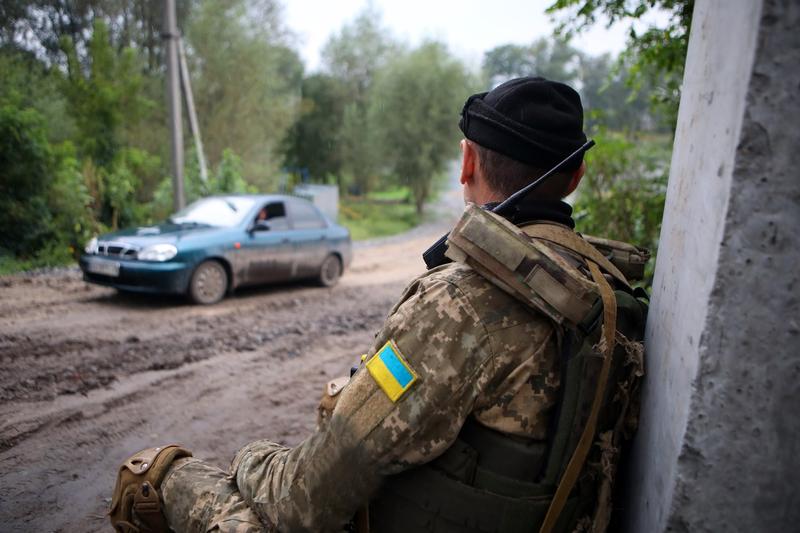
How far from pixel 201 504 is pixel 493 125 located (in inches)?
60.9

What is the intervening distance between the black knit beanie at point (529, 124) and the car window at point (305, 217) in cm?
724

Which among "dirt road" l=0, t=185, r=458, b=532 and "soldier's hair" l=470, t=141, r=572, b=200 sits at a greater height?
"soldier's hair" l=470, t=141, r=572, b=200

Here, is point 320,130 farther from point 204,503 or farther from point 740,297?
point 740,297

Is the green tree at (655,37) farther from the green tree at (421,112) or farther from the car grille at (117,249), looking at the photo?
the green tree at (421,112)

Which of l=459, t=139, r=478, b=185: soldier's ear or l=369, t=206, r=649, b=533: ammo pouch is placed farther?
l=459, t=139, r=478, b=185: soldier's ear

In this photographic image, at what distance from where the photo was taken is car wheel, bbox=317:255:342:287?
9266mm

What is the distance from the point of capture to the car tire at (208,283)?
23.8 ft

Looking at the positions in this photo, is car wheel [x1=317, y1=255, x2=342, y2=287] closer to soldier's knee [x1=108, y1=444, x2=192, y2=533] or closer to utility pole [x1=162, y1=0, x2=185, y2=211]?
utility pole [x1=162, y1=0, x2=185, y2=211]

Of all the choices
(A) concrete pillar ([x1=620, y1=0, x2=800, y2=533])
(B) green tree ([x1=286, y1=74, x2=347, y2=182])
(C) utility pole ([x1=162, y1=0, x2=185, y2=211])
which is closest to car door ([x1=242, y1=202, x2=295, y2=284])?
(C) utility pole ([x1=162, y1=0, x2=185, y2=211])

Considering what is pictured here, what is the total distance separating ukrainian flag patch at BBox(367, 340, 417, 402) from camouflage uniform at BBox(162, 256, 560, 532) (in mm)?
14

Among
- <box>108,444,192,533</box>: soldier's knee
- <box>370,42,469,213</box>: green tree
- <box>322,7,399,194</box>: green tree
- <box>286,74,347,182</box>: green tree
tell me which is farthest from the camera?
<box>286,74,347,182</box>: green tree

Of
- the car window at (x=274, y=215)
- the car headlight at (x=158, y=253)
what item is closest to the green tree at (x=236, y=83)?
the car window at (x=274, y=215)

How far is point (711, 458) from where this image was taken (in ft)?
3.82

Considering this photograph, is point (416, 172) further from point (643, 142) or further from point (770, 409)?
point (770, 409)
